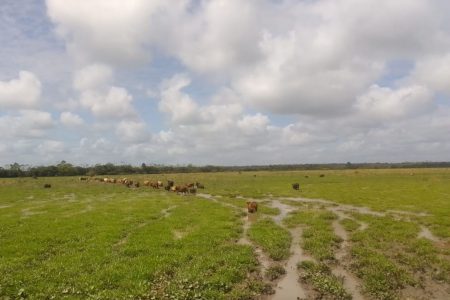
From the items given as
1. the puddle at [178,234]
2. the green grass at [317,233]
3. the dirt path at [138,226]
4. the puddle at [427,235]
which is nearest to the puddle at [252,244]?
the green grass at [317,233]

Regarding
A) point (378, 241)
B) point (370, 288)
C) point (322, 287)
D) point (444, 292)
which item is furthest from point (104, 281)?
point (378, 241)

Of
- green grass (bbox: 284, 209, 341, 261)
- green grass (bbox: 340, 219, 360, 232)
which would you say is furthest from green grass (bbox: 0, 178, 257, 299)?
green grass (bbox: 340, 219, 360, 232)

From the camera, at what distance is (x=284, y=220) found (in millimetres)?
26688

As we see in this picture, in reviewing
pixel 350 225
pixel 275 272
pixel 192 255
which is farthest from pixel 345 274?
pixel 350 225

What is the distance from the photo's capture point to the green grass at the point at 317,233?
1720 centimetres

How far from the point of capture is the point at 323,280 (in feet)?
43.4

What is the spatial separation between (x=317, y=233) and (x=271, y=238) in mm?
3029

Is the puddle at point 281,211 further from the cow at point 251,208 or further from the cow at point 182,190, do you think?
the cow at point 182,190

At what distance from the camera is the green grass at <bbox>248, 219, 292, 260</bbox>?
17.0m

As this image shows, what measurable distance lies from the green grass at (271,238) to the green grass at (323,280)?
170 centimetres

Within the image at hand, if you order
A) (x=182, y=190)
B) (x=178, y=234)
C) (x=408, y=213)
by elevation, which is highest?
(x=182, y=190)

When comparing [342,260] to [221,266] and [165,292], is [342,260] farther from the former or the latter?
[165,292]

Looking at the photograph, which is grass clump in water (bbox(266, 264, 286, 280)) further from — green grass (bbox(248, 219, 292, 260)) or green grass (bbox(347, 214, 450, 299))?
green grass (bbox(347, 214, 450, 299))

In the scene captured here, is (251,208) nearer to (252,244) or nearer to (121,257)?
(252,244)
